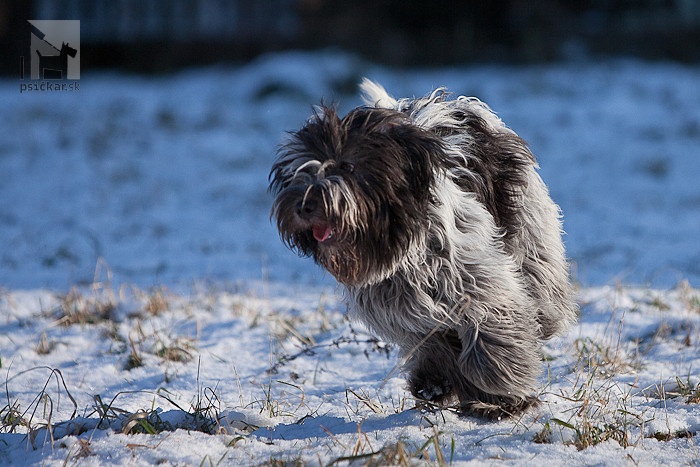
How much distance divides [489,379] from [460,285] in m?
0.40

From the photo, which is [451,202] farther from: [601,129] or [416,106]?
[601,129]

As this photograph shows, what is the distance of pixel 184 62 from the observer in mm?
17375

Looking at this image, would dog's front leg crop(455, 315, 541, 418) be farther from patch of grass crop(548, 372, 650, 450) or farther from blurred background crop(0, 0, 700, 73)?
blurred background crop(0, 0, 700, 73)

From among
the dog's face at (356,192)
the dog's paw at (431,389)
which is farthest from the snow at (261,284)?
the dog's face at (356,192)

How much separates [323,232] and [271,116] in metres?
11.0

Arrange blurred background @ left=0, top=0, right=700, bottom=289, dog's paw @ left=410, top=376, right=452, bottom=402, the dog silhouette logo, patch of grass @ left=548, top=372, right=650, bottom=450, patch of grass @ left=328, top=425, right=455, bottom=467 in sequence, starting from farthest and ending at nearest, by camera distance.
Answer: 1. the dog silhouette logo
2. blurred background @ left=0, top=0, right=700, bottom=289
3. dog's paw @ left=410, top=376, right=452, bottom=402
4. patch of grass @ left=548, top=372, right=650, bottom=450
5. patch of grass @ left=328, top=425, right=455, bottom=467

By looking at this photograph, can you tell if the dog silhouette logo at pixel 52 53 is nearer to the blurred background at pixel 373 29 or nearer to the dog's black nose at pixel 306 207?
the blurred background at pixel 373 29

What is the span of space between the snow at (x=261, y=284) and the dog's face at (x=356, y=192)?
0.62 metres

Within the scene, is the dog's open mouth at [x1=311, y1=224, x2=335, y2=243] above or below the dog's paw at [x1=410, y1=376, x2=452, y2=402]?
above

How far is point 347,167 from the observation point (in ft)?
10.1

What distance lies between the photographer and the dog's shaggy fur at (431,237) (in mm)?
3049

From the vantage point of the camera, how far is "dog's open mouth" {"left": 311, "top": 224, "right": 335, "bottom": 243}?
3.00m

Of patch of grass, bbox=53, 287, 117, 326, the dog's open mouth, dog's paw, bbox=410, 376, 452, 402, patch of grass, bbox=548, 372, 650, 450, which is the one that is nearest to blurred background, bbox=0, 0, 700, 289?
patch of grass, bbox=53, 287, 117, 326

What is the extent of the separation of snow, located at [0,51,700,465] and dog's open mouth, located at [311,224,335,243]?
25.8 inches
